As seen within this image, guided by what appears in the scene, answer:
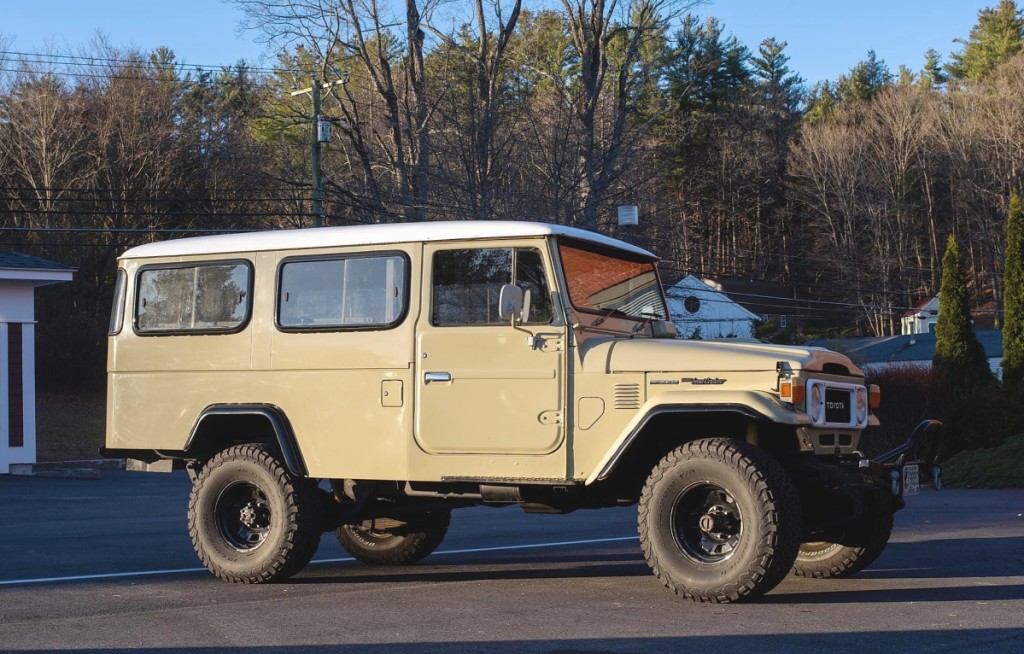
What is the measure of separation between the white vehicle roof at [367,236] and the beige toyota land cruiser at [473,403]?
2cm

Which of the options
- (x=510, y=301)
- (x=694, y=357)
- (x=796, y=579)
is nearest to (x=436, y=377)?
(x=510, y=301)

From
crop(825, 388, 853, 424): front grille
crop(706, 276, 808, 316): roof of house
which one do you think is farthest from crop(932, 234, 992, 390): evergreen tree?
crop(706, 276, 808, 316): roof of house

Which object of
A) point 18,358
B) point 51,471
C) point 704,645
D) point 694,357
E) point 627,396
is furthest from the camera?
point 51,471

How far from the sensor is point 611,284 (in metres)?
9.32

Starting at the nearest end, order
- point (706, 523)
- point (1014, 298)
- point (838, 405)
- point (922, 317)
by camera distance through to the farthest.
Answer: point (706, 523) → point (838, 405) → point (1014, 298) → point (922, 317)

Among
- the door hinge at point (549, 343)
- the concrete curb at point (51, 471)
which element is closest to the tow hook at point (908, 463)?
the door hinge at point (549, 343)

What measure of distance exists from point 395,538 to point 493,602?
8.15ft

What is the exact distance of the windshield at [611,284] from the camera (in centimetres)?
887

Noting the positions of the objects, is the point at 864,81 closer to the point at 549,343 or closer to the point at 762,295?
the point at 762,295

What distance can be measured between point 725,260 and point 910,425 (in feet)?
141

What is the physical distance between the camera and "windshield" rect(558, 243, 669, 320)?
8.87m

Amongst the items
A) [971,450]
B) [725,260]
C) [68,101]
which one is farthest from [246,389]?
[725,260]

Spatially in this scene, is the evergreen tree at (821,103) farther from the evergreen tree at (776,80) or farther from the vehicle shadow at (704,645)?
the vehicle shadow at (704,645)

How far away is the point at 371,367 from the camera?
9086mm
